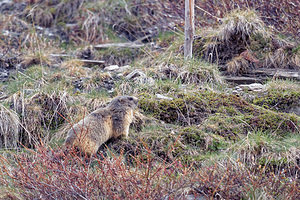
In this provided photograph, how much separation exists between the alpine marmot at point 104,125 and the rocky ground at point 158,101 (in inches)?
8.1

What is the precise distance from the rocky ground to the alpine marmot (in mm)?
205

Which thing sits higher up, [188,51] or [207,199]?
[188,51]

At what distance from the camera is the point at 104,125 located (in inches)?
202

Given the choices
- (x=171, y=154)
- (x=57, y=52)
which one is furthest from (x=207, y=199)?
(x=57, y=52)

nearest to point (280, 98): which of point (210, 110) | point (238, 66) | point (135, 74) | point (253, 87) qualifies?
point (253, 87)

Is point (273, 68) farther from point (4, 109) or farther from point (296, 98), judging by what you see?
point (4, 109)

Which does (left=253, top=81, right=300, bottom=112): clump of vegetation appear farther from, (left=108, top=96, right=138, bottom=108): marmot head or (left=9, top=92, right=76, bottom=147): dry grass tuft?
(left=9, top=92, right=76, bottom=147): dry grass tuft

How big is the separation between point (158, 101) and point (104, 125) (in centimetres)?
162

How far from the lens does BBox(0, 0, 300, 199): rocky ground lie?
12.6 feet

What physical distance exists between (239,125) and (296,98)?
1.44 meters

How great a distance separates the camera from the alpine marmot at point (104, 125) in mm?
4742

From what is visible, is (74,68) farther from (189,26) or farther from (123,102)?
(123,102)

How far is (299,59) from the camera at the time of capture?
7875 millimetres

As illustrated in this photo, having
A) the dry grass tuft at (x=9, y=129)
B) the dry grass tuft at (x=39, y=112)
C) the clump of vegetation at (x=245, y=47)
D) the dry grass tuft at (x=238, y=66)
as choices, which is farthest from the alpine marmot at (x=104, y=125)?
the clump of vegetation at (x=245, y=47)
